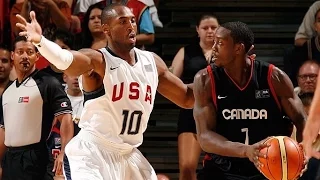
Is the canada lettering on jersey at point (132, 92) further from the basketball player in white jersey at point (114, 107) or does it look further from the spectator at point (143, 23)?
the spectator at point (143, 23)

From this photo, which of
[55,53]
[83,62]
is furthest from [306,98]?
[55,53]

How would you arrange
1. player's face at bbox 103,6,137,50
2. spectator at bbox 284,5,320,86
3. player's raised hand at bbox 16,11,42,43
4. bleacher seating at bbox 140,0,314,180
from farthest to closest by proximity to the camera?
bleacher seating at bbox 140,0,314,180
spectator at bbox 284,5,320,86
player's face at bbox 103,6,137,50
player's raised hand at bbox 16,11,42,43

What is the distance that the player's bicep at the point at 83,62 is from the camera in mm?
5051

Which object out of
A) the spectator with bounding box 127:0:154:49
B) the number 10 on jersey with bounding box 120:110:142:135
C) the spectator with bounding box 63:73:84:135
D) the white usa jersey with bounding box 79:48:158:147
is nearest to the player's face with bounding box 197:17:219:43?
the spectator with bounding box 127:0:154:49

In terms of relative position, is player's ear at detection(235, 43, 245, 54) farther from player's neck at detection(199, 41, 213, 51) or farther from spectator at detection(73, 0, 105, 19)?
spectator at detection(73, 0, 105, 19)

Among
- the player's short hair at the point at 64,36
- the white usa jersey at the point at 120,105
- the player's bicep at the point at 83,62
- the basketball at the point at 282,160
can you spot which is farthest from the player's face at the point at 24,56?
the basketball at the point at 282,160

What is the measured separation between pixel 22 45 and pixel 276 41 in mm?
3465

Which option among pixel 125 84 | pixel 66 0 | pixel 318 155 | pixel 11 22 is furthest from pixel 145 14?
pixel 318 155

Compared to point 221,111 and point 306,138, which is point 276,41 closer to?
point 221,111

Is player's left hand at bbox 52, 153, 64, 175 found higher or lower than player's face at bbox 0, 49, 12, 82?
lower

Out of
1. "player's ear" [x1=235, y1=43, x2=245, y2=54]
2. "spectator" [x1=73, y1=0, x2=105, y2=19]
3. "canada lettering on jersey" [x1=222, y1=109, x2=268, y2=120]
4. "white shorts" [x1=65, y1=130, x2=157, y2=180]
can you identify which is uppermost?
"spectator" [x1=73, y1=0, x2=105, y2=19]

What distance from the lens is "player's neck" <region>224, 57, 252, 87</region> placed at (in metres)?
5.27

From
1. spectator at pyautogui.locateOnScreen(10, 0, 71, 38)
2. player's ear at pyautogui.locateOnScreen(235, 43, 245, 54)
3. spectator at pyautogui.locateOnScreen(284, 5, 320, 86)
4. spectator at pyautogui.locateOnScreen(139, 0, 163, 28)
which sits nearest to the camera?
player's ear at pyautogui.locateOnScreen(235, 43, 245, 54)

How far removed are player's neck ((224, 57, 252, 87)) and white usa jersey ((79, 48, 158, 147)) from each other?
2.00 ft
